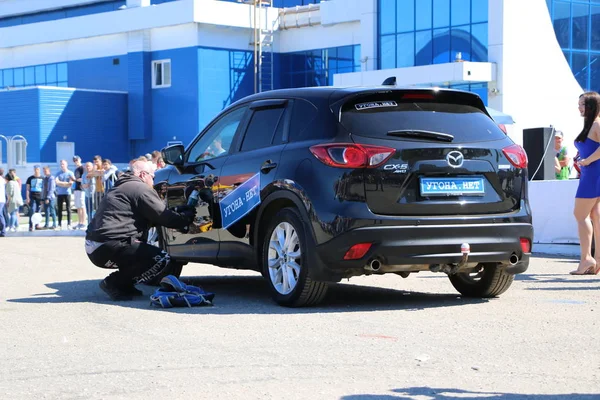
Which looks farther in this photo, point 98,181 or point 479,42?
point 479,42

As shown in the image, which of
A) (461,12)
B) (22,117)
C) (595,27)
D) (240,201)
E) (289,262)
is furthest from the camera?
(22,117)

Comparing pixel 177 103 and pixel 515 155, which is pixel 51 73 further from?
pixel 515 155

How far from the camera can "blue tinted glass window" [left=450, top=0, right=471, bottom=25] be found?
43906 millimetres

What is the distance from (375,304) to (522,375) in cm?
355

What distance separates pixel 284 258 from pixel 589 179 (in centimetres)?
411

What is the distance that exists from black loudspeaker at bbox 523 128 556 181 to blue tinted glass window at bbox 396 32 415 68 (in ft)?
88.1

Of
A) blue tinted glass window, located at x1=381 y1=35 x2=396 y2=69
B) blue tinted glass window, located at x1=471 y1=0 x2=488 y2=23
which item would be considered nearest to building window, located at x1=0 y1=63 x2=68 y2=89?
blue tinted glass window, located at x1=381 y1=35 x2=396 y2=69

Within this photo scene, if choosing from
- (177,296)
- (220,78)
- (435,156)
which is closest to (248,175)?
(177,296)

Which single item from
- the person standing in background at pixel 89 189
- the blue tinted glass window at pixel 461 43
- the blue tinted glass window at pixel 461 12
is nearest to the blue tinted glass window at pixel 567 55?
the blue tinted glass window at pixel 461 43

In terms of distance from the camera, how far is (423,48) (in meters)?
45.8

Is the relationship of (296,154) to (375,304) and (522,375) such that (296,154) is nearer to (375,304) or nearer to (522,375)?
(375,304)

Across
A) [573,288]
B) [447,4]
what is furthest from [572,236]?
[447,4]

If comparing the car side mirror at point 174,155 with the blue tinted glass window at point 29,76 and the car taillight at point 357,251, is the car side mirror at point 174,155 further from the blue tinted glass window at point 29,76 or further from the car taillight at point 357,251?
the blue tinted glass window at point 29,76

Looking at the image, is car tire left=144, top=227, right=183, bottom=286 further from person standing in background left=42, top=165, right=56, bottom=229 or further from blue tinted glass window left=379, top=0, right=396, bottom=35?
blue tinted glass window left=379, top=0, right=396, bottom=35
